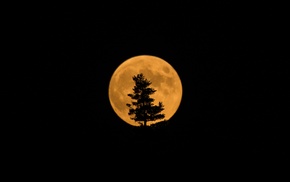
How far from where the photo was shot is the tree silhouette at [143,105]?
2044 centimetres

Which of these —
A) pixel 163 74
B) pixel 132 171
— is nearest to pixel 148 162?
pixel 132 171

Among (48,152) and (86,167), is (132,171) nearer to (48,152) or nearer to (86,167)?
(86,167)

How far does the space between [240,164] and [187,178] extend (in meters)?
4.62

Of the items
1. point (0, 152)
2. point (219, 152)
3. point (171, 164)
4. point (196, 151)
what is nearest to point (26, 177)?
point (0, 152)

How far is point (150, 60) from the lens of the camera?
26.6 meters

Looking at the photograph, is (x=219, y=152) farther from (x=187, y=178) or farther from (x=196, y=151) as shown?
(x=187, y=178)

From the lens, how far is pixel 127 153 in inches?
794

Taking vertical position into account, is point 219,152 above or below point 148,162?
above

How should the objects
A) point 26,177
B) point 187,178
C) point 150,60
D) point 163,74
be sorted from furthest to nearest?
point 150,60, point 163,74, point 26,177, point 187,178

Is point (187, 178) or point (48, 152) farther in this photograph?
point (48, 152)

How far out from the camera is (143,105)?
67.3ft

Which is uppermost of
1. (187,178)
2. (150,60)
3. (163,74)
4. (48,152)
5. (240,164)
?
(150,60)

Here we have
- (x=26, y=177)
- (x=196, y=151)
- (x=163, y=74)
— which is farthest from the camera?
(x=163, y=74)

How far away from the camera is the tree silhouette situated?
67.1ft
